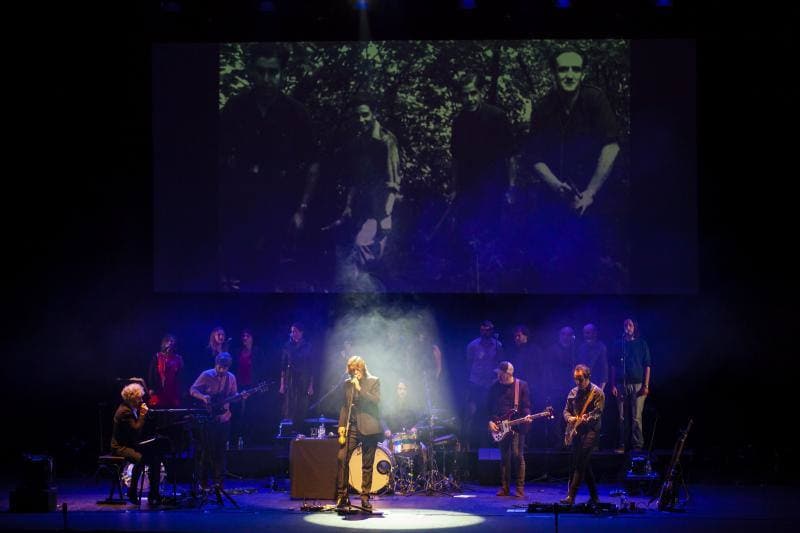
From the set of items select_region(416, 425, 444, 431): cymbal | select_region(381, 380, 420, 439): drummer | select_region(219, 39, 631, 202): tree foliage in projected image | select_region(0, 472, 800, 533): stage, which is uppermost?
select_region(219, 39, 631, 202): tree foliage in projected image

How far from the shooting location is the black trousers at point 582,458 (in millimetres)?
11703

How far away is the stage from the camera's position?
10633 millimetres

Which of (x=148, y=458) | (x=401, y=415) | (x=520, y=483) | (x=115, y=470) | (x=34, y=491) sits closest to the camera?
(x=34, y=491)

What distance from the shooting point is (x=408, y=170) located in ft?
49.0

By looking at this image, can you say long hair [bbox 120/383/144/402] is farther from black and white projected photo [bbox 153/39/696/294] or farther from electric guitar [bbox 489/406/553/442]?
electric guitar [bbox 489/406/553/442]

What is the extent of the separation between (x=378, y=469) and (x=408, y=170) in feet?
14.9

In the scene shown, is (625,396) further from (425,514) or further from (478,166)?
(425,514)

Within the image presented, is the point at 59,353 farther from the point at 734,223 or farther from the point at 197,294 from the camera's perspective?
the point at 734,223

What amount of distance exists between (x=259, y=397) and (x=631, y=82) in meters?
7.28

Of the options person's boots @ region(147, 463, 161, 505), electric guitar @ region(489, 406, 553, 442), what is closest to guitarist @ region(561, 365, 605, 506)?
electric guitar @ region(489, 406, 553, 442)

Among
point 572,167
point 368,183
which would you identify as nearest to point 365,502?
point 368,183

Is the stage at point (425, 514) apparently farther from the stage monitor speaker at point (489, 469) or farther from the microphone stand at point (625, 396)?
the microphone stand at point (625, 396)

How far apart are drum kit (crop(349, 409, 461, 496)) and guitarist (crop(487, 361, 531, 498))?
810mm

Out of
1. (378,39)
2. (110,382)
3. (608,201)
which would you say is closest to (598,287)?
(608,201)
